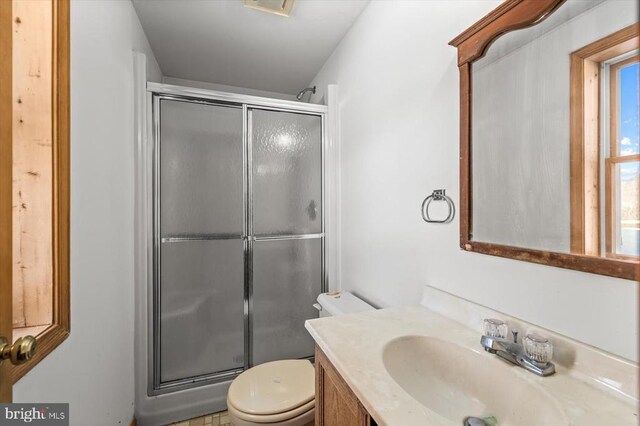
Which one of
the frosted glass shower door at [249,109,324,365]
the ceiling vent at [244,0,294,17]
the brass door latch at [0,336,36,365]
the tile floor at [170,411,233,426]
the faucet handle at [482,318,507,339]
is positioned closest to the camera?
the brass door latch at [0,336,36,365]

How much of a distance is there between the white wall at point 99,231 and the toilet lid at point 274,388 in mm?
574

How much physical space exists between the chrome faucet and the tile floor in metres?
1.71

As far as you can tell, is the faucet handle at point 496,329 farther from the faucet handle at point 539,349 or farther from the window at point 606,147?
the window at point 606,147

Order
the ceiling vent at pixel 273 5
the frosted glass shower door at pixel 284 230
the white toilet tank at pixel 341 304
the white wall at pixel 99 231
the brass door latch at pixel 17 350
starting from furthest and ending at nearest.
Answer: the frosted glass shower door at pixel 284 230, the ceiling vent at pixel 273 5, the white toilet tank at pixel 341 304, the white wall at pixel 99 231, the brass door latch at pixel 17 350

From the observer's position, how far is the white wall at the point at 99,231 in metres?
0.94

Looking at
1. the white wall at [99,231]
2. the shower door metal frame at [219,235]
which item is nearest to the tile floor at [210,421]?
the shower door metal frame at [219,235]

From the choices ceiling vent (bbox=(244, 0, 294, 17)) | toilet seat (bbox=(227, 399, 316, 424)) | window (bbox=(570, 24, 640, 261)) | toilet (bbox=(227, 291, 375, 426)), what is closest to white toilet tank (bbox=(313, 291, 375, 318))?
toilet (bbox=(227, 291, 375, 426))

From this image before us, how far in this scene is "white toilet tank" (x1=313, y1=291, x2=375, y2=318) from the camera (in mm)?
1479

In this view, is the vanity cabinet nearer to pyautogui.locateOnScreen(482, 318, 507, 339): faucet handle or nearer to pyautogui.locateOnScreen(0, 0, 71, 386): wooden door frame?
pyautogui.locateOnScreen(482, 318, 507, 339): faucet handle

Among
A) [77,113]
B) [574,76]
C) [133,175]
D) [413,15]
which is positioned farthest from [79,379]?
[413,15]

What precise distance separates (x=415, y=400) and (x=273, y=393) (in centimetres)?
93

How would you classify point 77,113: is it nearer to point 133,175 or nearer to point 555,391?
point 133,175

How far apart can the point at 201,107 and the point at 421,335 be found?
185cm

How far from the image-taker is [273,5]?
1.61 m
